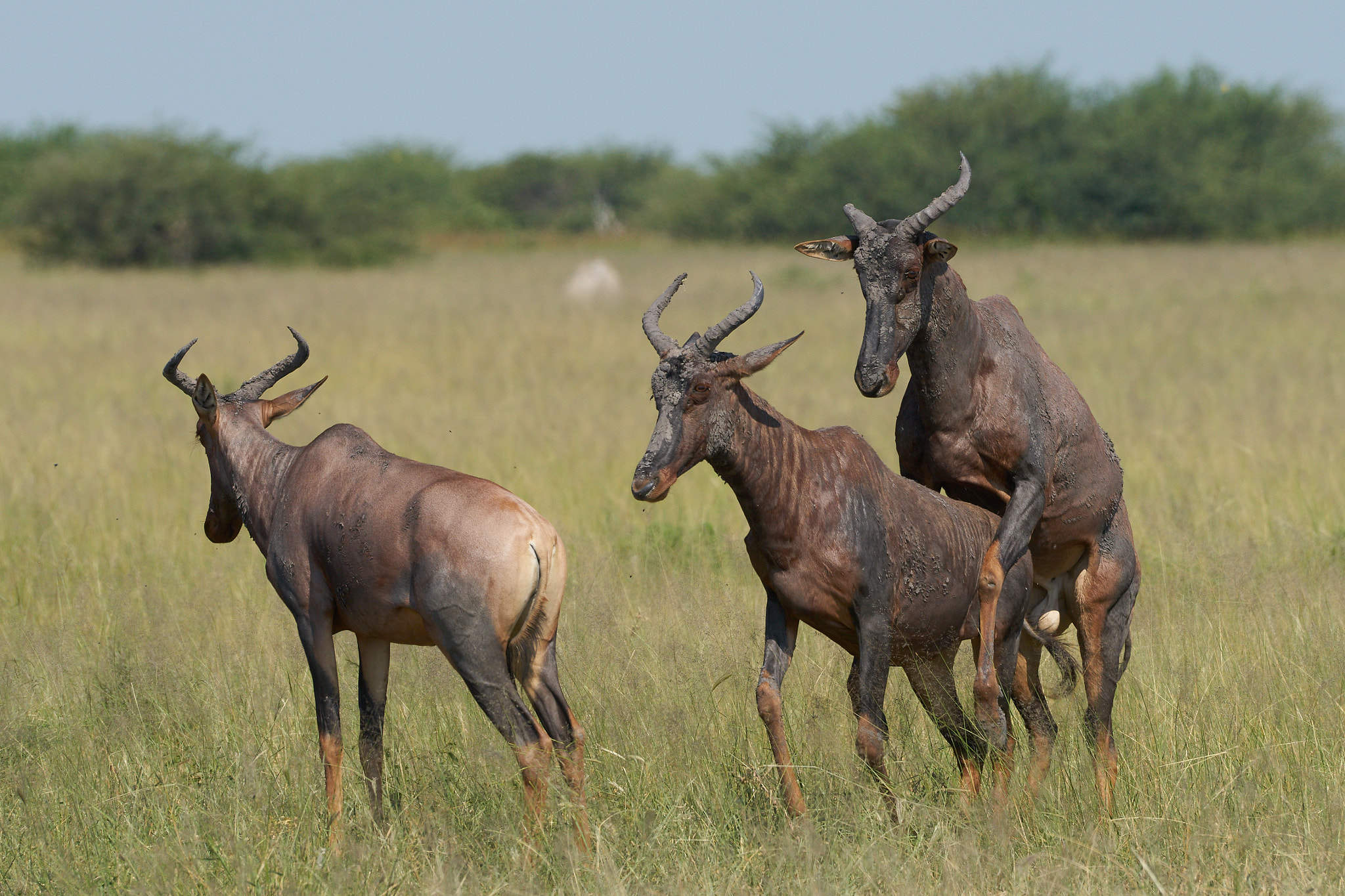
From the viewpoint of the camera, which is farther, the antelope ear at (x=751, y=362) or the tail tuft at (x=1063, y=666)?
the tail tuft at (x=1063, y=666)

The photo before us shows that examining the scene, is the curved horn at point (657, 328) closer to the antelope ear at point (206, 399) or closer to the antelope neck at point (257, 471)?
the antelope neck at point (257, 471)

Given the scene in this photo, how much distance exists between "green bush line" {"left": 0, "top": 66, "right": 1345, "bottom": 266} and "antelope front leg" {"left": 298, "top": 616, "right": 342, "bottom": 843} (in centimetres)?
3461

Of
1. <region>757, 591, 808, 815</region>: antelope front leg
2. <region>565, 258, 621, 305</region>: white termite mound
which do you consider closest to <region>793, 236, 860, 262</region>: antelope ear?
<region>757, 591, 808, 815</region>: antelope front leg

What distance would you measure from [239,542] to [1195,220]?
1614 inches

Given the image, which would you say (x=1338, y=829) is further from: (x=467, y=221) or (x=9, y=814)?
(x=467, y=221)

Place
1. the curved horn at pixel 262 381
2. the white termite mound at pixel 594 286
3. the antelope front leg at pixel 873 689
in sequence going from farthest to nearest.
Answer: the white termite mound at pixel 594 286
the curved horn at pixel 262 381
the antelope front leg at pixel 873 689

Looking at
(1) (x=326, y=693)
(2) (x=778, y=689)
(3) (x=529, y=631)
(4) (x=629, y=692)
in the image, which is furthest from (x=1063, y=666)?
(1) (x=326, y=693)

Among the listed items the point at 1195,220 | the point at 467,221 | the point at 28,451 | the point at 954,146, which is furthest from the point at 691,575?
the point at 467,221

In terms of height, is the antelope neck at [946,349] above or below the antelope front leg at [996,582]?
above

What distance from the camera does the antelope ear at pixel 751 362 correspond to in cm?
405

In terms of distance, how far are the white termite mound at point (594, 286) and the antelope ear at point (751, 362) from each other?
A: 19664 mm

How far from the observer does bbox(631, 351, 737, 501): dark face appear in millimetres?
3951

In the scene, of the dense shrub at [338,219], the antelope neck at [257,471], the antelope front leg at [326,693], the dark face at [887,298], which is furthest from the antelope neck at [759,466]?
the dense shrub at [338,219]

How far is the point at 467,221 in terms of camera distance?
6688 cm
